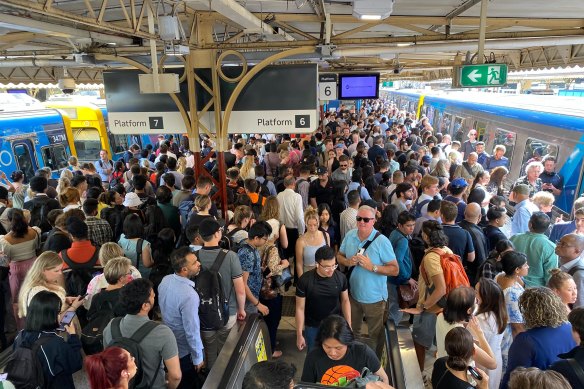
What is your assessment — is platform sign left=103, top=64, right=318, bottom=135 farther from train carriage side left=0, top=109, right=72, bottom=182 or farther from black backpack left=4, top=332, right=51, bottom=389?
train carriage side left=0, top=109, right=72, bottom=182

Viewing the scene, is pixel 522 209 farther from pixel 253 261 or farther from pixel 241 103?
pixel 241 103

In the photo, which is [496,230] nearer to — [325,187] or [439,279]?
[439,279]

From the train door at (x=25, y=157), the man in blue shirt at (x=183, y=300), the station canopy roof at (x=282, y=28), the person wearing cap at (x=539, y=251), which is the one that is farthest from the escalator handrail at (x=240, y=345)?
the train door at (x=25, y=157)

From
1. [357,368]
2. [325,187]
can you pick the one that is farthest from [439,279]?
[325,187]

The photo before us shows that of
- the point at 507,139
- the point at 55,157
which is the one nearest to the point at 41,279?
the point at 55,157

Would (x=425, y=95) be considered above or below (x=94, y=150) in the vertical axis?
above

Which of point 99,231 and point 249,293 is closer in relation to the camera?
point 249,293

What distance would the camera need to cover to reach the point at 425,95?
1989 cm

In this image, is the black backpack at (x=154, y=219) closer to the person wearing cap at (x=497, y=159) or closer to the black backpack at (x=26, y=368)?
the black backpack at (x=26, y=368)

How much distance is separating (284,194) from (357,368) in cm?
309

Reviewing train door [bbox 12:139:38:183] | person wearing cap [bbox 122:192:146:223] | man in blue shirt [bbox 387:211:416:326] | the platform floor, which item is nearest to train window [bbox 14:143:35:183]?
train door [bbox 12:139:38:183]

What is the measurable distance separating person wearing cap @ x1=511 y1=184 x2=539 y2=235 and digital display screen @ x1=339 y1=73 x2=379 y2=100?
201 inches

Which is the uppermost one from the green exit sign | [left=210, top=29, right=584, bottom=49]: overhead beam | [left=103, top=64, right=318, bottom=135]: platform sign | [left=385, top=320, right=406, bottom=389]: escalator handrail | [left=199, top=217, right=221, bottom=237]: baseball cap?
[left=210, top=29, right=584, bottom=49]: overhead beam

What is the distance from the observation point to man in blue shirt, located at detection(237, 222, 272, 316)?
3.76m
